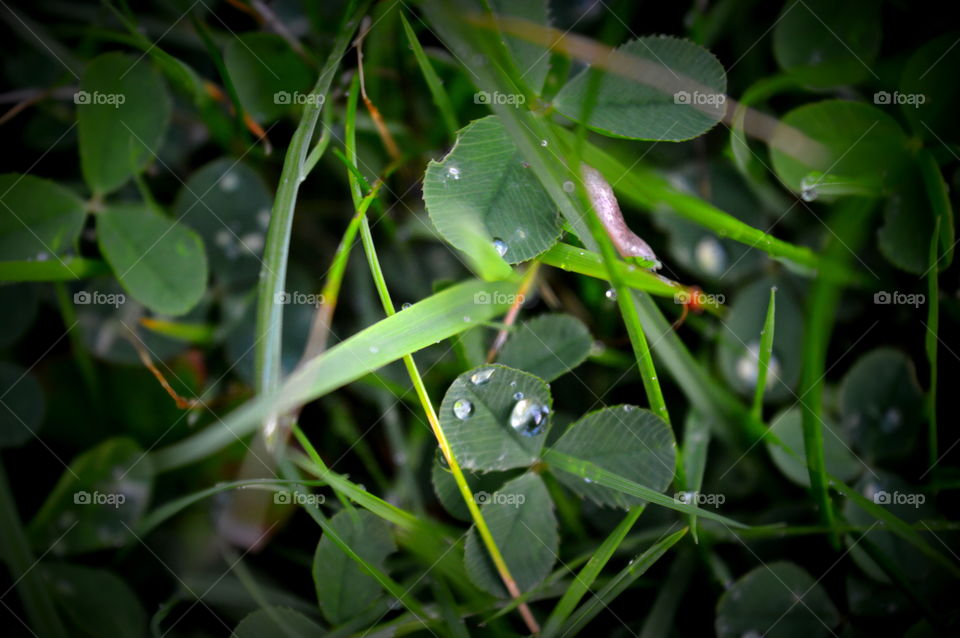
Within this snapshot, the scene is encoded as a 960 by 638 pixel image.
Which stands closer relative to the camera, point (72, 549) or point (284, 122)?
point (72, 549)

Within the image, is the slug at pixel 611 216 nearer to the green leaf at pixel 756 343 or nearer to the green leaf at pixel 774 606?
the green leaf at pixel 756 343

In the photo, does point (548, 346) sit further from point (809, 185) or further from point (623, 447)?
point (809, 185)

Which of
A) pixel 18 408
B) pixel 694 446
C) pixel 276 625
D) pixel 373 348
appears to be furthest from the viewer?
pixel 18 408

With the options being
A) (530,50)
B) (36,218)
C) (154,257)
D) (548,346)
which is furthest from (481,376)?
(36,218)

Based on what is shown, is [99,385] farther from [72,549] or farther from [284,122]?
[284,122]

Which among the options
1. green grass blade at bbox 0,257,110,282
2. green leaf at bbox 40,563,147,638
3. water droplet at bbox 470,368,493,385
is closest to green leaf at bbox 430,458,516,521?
water droplet at bbox 470,368,493,385

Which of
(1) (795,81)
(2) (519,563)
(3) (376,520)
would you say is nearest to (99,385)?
(3) (376,520)
